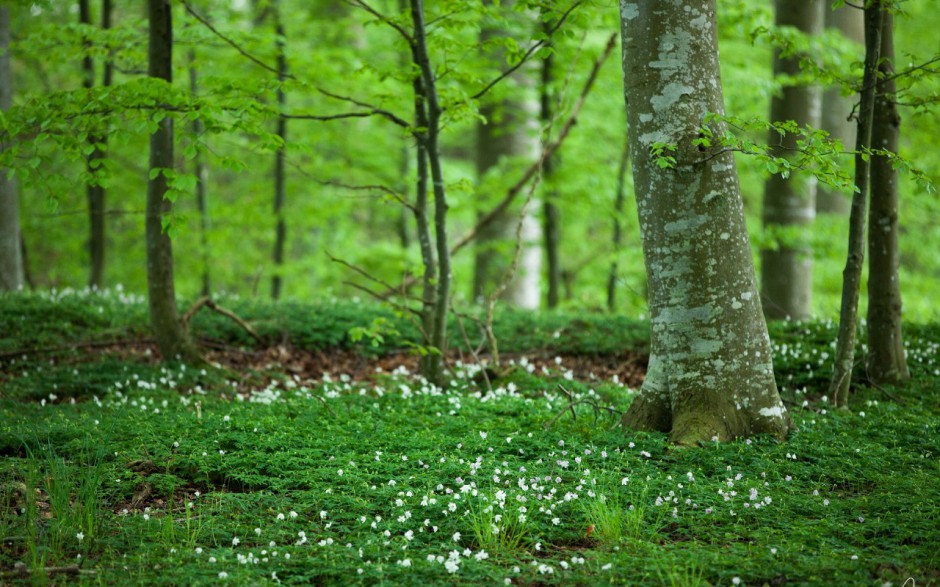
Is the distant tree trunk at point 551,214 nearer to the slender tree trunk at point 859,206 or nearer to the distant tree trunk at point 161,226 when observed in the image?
the distant tree trunk at point 161,226

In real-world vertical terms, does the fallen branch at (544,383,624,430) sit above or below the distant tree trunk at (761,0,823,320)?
below

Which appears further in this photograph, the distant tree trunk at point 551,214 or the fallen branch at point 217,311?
the distant tree trunk at point 551,214

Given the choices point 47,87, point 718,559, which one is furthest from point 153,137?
point 47,87

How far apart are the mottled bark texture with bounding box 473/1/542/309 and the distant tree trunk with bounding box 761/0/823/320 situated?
410cm

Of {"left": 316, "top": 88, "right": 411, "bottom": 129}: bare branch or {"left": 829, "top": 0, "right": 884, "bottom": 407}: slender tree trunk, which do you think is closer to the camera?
{"left": 829, "top": 0, "right": 884, "bottom": 407}: slender tree trunk

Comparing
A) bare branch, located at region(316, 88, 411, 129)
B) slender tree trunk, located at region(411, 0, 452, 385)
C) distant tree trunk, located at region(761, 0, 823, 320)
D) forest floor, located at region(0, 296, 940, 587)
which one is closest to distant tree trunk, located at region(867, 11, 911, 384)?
forest floor, located at region(0, 296, 940, 587)

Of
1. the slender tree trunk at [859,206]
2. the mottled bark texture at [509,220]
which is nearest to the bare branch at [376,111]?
the slender tree trunk at [859,206]

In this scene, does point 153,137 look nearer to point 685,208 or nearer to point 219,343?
point 219,343

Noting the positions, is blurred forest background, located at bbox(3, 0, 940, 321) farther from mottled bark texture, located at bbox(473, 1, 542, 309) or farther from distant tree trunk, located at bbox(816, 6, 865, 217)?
distant tree trunk, located at bbox(816, 6, 865, 217)

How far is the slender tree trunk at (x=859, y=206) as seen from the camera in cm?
566

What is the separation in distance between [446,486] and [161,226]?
14.6 ft

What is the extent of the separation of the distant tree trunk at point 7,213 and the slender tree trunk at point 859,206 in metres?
10.1

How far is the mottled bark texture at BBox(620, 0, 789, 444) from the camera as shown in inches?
196

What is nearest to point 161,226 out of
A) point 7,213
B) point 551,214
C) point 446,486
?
point 446,486
